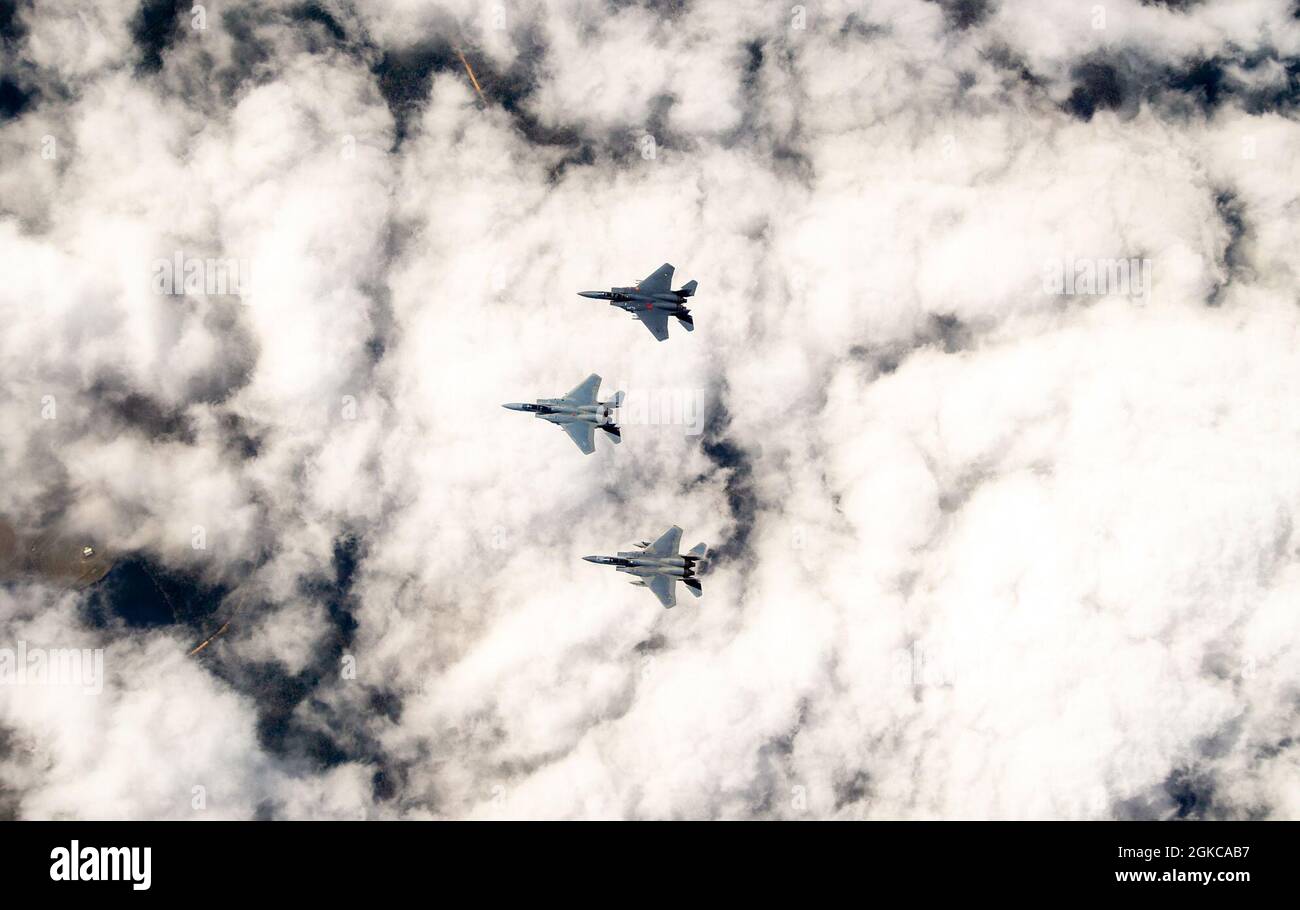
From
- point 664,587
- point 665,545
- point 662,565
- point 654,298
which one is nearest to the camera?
point 654,298

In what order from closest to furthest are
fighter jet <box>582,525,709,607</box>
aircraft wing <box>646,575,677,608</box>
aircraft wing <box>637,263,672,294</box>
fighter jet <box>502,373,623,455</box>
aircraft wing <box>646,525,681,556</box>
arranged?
aircraft wing <box>637,263,672,294</box> → fighter jet <box>502,373,623,455</box> → fighter jet <box>582,525,709,607</box> → aircraft wing <box>646,525,681,556</box> → aircraft wing <box>646,575,677,608</box>

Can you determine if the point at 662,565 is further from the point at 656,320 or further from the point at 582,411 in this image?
the point at 656,320

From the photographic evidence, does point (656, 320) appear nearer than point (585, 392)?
Yes

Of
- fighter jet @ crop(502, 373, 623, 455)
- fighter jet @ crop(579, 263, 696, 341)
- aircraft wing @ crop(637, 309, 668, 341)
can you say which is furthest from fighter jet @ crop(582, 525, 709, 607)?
fighter jet @ crop(579, 263, 696, 341)

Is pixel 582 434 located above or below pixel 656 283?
below

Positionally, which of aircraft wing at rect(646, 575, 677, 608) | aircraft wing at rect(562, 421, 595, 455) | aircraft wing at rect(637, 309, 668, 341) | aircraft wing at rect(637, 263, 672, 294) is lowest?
aircraft wing at rect(646, 575, 677, 608)

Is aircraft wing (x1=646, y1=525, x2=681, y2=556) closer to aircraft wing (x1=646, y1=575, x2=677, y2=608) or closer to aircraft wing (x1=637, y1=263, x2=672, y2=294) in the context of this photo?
aircraft wing (x1=646, y1=575, x2=677, y2=608)

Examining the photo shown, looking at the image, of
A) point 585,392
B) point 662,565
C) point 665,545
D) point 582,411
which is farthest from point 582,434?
point 662,565

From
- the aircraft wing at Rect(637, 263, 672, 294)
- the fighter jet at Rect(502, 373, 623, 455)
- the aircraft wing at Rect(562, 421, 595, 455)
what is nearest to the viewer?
the aircraft wing at Rect(637, 263, 672, 294)
